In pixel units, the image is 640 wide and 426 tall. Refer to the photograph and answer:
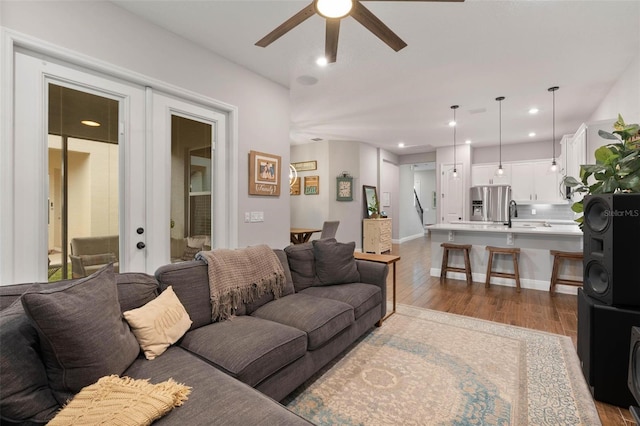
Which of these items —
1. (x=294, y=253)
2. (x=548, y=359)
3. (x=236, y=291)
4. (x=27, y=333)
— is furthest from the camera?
(x=294, y=253)

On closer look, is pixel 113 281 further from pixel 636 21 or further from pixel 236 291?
pixel 636 21

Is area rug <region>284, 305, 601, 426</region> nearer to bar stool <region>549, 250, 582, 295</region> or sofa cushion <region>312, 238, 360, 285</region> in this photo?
sofa cushion <region>312, 238, 360, 285</region>

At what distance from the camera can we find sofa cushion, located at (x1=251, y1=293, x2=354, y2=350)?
199cm

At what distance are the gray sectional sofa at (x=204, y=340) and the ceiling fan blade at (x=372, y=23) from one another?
1879 mm

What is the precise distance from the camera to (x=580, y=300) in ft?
7.23

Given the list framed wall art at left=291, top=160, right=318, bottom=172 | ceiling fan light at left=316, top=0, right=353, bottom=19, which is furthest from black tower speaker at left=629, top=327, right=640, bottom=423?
framed wall art at left=291, top=160, right=318, bottom=172

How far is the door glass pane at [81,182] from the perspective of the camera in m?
2.19

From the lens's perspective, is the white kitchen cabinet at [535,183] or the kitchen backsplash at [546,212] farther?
the kitchen backsplash at [546,212]

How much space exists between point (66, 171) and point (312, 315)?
7.15 feet

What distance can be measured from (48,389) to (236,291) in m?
1.09

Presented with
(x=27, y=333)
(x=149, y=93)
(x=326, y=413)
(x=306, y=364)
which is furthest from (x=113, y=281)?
(x=149, y=93)

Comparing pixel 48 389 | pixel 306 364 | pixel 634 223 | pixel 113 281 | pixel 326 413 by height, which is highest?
pixel 634 223

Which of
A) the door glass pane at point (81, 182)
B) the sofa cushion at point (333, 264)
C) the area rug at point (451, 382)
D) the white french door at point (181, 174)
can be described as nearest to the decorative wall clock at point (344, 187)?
the white french door at point (181, 174)

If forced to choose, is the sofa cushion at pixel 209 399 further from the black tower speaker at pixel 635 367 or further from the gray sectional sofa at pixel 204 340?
the black tower speaker at pixel 635 367
